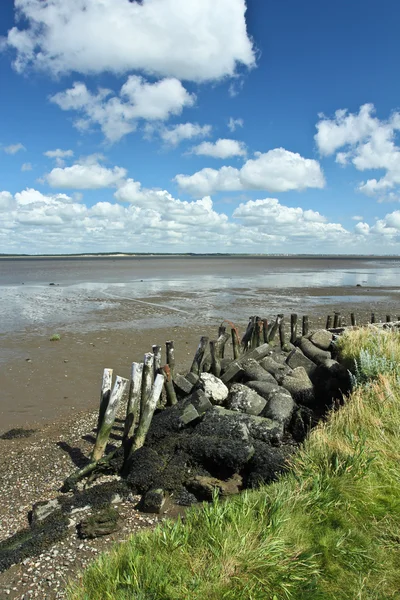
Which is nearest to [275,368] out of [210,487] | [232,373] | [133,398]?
[232,373]

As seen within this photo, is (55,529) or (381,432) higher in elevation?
(381,432)

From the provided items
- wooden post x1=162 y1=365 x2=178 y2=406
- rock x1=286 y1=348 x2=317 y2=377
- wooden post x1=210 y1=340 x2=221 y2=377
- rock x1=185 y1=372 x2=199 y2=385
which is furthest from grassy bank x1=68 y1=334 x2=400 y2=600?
rock x1=286 y1=348 x2=317 y2=377

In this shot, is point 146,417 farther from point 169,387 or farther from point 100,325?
point 100,325

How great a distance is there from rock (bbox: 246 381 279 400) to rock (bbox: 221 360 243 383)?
724 millimetres

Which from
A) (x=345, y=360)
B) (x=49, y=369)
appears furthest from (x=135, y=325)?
(x=345, y=360)

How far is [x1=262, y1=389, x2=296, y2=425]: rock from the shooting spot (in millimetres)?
8281

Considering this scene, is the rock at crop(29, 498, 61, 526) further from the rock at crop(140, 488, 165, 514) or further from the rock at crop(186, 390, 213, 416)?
the rock at crop(186, 390, 213, 416)

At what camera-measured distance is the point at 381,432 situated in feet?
18.4

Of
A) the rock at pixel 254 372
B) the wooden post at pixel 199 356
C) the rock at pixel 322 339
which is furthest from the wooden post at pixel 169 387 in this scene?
the rock at pixel 322 339

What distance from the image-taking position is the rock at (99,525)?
5.43 meters

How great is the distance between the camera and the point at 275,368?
10.9 m

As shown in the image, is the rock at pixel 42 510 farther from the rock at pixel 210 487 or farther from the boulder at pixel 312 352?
the boulder at pixel 312 352

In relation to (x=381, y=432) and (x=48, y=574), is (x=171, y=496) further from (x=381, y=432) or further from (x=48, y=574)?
(x=381, y=432)

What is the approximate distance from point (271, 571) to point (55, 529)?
3132 mm
